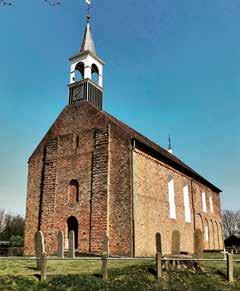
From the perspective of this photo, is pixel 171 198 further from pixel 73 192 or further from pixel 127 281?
pixel 127 281

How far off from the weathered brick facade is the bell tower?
→ 0.96 m

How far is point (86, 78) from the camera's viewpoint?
28.2 metres

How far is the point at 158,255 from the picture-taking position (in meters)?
14.1

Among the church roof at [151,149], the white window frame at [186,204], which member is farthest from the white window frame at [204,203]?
the white window frame at [186,204]

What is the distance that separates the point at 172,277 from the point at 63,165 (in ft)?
47.8

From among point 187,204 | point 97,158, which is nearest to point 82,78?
point 97,158

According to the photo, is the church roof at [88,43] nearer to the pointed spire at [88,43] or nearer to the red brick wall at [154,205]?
the pointed spire at [88,43]

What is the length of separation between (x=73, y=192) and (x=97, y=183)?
2472mm

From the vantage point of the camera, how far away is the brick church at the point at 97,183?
23188 mm

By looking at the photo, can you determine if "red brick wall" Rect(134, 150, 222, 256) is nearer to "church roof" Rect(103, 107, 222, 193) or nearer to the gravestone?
"church roof" Rect(103, 107, 222, 193)

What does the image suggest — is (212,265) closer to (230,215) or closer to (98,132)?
(98,132)

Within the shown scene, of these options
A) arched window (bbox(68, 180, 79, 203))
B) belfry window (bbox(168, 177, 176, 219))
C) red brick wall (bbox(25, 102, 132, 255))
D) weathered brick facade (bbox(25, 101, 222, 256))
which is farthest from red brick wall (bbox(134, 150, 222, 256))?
arched window (bbox(68, 180, 79, 203))

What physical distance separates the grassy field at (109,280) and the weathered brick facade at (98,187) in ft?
23.9

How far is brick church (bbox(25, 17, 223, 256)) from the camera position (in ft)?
76.1
